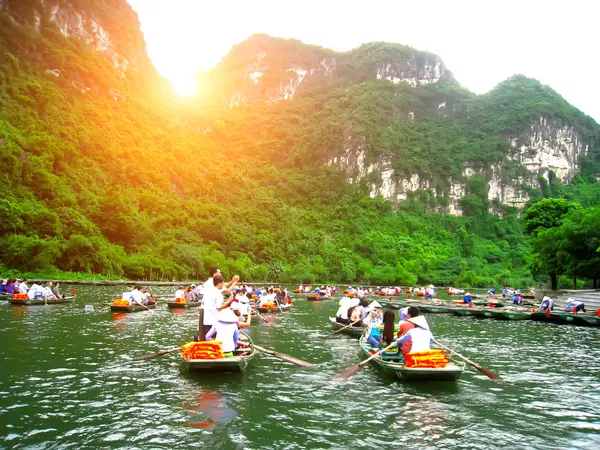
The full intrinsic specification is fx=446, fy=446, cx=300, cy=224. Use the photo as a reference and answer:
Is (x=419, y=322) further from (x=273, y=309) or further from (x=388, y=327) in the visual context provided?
(x=273, y=309)

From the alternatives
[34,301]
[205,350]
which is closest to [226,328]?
[205,350]

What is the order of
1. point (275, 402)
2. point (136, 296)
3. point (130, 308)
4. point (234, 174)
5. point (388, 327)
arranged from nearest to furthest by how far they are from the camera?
point (275, 402) → point (388, 327) → point (130, 308) → point (136, 296) → point (234, 174)

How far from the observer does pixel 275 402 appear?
952cm

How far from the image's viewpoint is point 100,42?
129500 mm

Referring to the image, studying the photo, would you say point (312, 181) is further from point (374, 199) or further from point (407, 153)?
point (407, 153)

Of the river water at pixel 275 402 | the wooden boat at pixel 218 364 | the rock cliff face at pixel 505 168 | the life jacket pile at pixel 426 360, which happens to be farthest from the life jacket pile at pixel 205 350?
the rock cliff face at pixel 505 168

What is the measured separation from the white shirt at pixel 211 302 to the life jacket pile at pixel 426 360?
16.3ft

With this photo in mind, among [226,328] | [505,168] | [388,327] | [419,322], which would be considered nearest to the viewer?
[419,322]

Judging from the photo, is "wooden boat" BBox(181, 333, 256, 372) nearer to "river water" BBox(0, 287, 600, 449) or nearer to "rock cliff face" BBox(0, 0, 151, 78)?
"river water" BBox(0, 287, 600, 449)

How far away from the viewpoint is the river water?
7.47 metres

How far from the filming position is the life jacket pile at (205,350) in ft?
36.4

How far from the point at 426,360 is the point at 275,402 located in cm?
384

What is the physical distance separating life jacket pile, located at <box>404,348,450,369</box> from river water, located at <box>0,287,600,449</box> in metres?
0.59

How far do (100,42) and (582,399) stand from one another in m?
147
